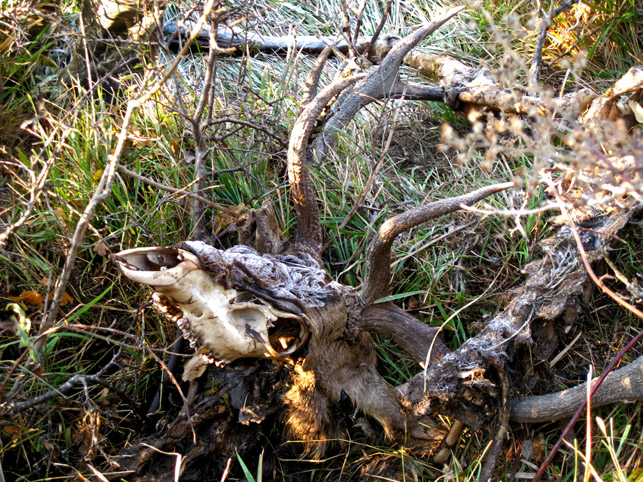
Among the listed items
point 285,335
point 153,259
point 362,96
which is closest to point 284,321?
point 285,335

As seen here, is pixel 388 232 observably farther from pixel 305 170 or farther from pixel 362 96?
pixel 362 96

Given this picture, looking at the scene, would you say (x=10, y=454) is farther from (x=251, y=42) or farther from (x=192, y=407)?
(x=251, y=42)

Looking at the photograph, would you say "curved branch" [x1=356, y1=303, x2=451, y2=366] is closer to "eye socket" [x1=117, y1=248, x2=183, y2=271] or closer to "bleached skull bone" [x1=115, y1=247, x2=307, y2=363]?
"bleached skull bone" [x1=115, y1=247, x2=307, y2=363]

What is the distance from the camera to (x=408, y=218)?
2.19m

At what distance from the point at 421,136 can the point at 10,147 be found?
7.84 feet

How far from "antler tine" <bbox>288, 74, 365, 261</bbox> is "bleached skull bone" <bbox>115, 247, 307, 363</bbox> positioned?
0.50 meters

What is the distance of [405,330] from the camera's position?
2.40 m

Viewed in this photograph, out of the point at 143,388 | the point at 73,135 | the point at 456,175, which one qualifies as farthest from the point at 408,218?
the point at 73,135

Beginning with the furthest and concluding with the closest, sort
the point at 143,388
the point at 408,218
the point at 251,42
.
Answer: the point at 251,42 → the point at 143,388 → the point at 408,218

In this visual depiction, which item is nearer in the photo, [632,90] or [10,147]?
[632,90]

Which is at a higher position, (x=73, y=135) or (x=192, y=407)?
(x=73, y=135)

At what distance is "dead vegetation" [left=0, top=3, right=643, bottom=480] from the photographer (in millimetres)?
1964

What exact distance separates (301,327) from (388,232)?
19.7 inches

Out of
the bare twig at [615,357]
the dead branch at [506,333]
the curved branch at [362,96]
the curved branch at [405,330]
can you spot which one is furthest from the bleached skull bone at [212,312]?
the curved branch at [362,96]
